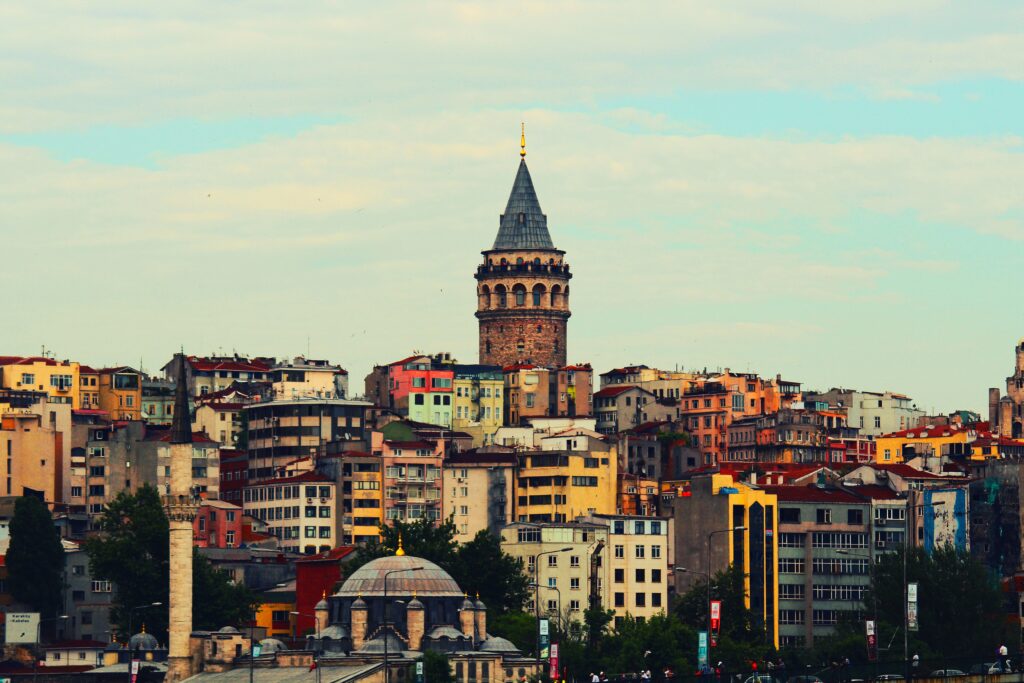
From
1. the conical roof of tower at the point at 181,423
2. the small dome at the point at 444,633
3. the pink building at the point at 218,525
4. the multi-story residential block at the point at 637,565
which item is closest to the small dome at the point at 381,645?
the small dome at the point at 444,633

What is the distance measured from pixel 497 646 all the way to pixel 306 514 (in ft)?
143

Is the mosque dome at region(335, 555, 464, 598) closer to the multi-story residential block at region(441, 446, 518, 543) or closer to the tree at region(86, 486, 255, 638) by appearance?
the tree at region(86, 486, 255, 638)

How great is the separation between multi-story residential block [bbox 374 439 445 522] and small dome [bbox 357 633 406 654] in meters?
41.0

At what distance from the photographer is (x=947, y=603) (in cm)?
14738

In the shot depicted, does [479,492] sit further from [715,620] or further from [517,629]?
[715,620]

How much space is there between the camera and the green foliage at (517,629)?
469 feet

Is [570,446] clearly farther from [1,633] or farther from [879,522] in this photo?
[1,633]

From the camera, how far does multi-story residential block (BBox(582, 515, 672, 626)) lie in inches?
6270

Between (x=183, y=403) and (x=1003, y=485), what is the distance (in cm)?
5330

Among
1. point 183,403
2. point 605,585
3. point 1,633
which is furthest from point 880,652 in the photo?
point 1,633

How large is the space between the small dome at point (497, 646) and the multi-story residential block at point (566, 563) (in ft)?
74.5

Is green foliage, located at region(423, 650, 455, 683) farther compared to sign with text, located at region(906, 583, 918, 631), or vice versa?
green foliage, located at region(423, 650, 455, 683)

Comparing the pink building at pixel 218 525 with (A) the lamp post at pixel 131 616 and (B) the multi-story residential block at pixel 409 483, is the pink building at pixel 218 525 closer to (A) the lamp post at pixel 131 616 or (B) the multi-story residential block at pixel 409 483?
(B) the multi-story residential block at pixel 409 483

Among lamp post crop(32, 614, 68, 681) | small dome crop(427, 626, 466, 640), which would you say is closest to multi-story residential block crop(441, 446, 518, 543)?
lamp post crop(32, 614, 68, 681)
